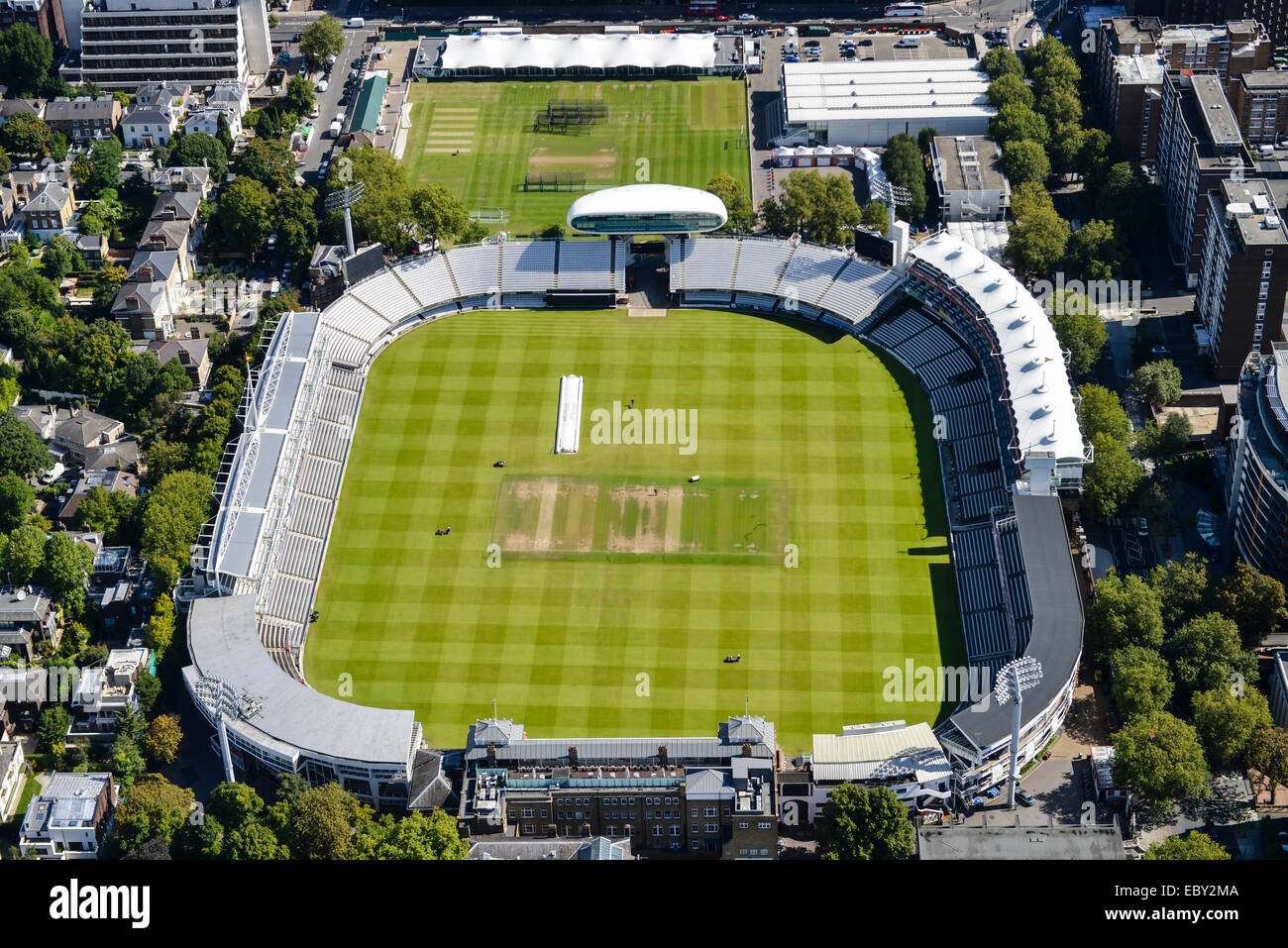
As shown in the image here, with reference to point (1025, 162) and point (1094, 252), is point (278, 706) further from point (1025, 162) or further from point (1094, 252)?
point (1025, 162)

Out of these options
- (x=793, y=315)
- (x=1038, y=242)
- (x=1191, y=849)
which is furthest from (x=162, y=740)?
(x=1038, y=242)

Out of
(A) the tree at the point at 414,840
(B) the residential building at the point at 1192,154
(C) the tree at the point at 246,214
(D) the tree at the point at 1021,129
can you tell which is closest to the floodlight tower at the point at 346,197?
(C) the tree at the point at 246,214

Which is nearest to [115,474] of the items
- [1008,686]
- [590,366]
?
[590,366]

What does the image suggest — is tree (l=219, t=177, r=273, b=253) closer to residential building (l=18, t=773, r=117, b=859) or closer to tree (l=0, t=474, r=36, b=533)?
tree (l=0, t=474, r=36, b=533)

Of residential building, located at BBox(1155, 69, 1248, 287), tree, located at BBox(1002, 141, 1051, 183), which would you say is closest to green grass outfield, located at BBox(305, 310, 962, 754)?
tree, located at BBox(1002, 141, 1051, 183)

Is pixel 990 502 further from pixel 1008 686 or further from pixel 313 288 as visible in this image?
pixel 313 288

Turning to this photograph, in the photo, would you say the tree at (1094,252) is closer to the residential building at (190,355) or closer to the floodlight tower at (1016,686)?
the floodlight tower at (1016,686)

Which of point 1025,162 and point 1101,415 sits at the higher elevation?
point 1025,162

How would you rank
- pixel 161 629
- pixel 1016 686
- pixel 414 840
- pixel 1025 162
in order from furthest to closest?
1. pixel 1025 162
2. pixel 161 629
3. pixel 1016 686
4. pixel 414 840
